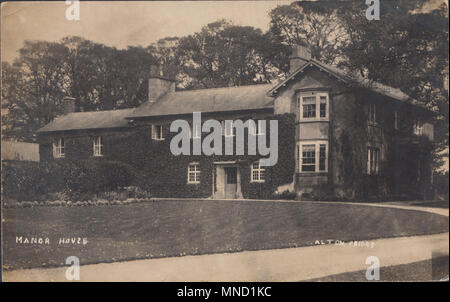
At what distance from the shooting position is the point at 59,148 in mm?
8820

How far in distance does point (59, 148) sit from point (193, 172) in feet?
8.09

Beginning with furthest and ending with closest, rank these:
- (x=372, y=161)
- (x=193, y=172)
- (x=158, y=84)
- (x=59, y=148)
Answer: (x=59, y=148), (x=158, y=84), (x=193, y=172), (x=372, y=161)

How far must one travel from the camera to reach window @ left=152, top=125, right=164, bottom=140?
850 cm

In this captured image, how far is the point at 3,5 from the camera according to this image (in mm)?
8172

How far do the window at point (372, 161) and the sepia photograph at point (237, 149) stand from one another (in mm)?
22

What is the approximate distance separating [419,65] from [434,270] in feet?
9.91

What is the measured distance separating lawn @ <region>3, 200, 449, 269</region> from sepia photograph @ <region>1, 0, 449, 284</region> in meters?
0.02

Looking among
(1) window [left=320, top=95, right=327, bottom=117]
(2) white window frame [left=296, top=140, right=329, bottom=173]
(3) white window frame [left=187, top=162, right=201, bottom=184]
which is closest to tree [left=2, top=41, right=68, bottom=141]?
(3) white window frame [left=187, top=162, right=201, bottom=184]

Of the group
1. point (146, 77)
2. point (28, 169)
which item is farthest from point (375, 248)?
point (28, 169)

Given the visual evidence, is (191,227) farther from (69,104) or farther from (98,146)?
(69,104)

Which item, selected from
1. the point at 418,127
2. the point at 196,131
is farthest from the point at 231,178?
the point at 418,127

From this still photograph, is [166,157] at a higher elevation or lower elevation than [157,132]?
lower

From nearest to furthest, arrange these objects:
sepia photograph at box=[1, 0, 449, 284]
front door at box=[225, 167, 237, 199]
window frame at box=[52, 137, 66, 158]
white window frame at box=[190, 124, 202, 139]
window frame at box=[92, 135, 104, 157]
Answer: sepia photograph at box=[1, 0, 449, 284], front door at box=[225, 167, 237, 199], white window frame at box=[190, 124, 202, 139], window frame at box=[92, 135, 104, 157], window frame at box=[52, 137, 66, 158]

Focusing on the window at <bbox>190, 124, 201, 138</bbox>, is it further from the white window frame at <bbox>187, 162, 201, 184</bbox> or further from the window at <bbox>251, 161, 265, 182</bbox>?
the window at <bbox>251, 161, 265, 182</bbox>
